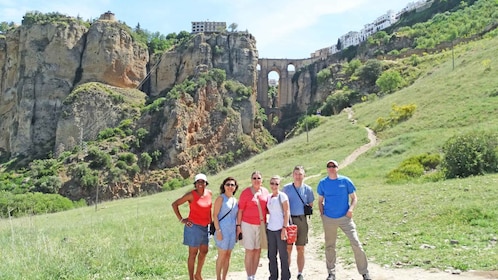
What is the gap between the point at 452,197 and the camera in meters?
13.9

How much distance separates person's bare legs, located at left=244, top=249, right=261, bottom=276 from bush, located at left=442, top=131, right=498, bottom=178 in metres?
14.7

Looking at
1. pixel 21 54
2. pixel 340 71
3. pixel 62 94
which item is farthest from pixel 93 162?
pixel 340 71

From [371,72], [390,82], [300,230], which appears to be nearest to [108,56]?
[371,72]

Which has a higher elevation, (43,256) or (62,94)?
(62,94)

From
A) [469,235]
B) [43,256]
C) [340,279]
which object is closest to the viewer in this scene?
[340,279]

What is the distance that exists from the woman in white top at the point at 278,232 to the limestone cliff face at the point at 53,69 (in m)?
68.9

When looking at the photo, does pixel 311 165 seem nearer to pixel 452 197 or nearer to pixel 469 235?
pixel 452 197

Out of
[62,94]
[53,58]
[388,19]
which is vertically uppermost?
[388,19]

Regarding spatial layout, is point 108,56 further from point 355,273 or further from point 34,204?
point 355,273

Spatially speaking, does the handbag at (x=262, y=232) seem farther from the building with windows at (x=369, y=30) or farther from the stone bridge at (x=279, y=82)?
the building with windows at (x=369, y=30)

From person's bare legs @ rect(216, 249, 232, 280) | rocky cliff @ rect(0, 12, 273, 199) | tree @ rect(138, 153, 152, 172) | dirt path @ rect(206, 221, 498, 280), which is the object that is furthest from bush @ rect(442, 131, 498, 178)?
tree @ rect(138, 153, 152, 172)

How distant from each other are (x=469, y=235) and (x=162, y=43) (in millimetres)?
79261

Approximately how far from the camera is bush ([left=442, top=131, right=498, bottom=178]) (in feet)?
61.8

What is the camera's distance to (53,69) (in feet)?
236
